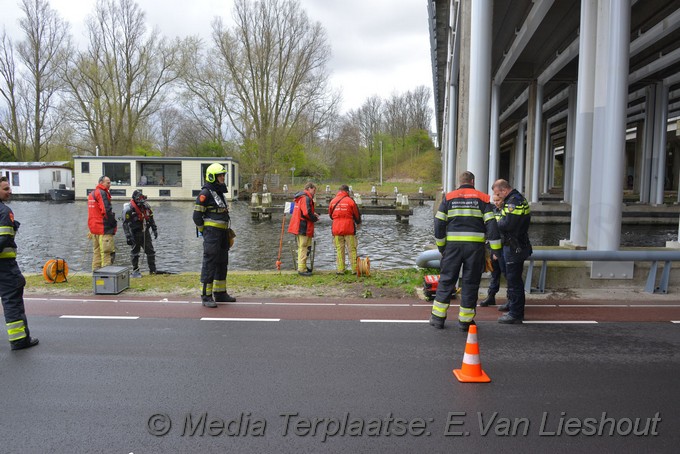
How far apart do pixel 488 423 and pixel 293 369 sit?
6.50ft

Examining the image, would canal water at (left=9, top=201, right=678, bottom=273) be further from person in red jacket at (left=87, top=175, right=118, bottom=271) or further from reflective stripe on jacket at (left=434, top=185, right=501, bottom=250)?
reflective stripe on jacket at (left=434, top=185, right=501, bottom=250)

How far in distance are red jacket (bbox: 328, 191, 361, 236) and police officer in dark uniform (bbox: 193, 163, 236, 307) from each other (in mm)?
3452

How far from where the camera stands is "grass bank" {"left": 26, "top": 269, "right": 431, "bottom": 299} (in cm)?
921

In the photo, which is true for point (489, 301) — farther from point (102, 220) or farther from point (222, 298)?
point (102, 220)

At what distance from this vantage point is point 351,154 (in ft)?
282

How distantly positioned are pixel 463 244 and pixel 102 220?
7.93 m

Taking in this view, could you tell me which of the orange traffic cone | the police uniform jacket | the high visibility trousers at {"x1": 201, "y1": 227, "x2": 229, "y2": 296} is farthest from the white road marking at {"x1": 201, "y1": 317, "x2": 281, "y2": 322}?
the police uniform jacket

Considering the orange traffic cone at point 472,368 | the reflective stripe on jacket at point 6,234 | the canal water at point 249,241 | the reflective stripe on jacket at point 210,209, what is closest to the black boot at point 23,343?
the reflective stripe on jacket at point 6,234

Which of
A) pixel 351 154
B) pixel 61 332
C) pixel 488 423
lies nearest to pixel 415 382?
pixel 488 423

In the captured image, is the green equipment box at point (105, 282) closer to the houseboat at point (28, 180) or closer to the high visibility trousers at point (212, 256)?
the high visibility trousers at point (212, 256)

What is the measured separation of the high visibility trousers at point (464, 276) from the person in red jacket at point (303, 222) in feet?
16.0

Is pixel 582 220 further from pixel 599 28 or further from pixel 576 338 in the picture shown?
pixel 576 338

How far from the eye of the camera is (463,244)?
6637mm

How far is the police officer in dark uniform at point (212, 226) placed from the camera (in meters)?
7.93
